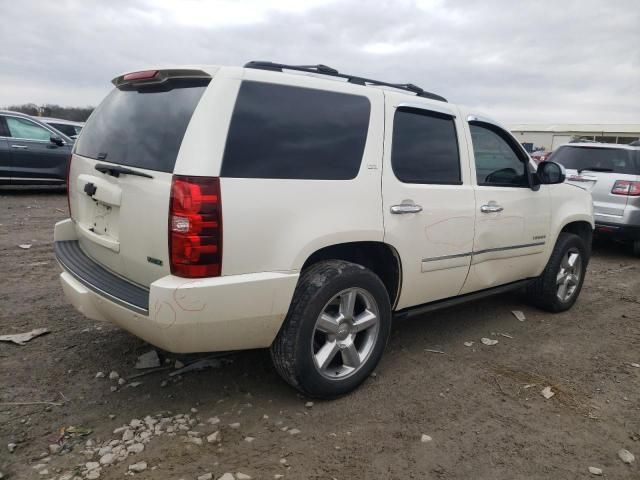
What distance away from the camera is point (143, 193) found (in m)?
2.63

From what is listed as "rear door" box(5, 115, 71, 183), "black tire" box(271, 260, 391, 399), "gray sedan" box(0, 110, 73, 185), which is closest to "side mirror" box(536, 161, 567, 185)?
"black tire" box(271, 260, 391, 399)

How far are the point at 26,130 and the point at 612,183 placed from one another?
441 inches

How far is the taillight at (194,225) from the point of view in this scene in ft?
8.00

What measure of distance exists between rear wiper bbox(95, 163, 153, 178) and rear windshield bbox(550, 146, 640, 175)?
24.0ft

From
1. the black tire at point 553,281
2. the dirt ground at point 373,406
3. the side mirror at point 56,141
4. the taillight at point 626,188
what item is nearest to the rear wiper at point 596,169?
the taillight at point 626,188

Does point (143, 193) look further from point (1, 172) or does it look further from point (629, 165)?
point (1, 172)

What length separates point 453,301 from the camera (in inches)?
153

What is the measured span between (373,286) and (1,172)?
1040 centimetres

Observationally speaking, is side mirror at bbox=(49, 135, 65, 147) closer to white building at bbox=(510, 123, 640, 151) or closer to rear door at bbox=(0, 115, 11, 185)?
rear door at bbox=(0, 115, 11, 185)

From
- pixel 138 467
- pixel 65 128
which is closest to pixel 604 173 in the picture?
pixel 138 467

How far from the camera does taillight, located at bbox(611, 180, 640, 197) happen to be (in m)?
7.37

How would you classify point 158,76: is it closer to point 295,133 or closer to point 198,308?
point 295,133

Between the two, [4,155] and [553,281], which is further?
[4,155]

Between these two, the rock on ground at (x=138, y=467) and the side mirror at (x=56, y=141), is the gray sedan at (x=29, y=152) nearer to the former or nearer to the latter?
the side mirror at (x=56, y=141)
